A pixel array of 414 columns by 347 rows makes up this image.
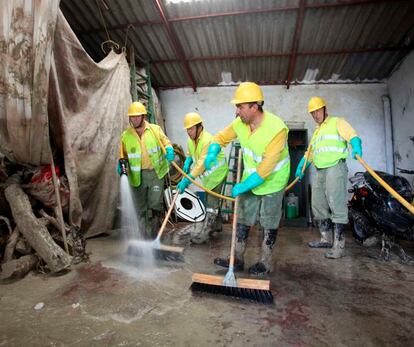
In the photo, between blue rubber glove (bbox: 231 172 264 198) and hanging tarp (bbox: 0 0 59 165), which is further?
blue rubber glove (bbox: 231 172 264 198)

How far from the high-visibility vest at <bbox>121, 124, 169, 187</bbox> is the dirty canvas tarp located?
51cm

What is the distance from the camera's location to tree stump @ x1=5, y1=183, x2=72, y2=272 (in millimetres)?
2742

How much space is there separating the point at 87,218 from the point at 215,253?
186 cm

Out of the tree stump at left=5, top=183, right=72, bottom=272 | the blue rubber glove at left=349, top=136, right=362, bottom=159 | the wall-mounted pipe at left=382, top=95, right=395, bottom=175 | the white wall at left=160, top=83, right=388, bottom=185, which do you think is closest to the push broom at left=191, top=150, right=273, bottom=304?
the tree stump at left=5, top=183, right=72, bottom=272

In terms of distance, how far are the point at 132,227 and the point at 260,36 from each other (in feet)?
13.6

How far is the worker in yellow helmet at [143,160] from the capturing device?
3.69m

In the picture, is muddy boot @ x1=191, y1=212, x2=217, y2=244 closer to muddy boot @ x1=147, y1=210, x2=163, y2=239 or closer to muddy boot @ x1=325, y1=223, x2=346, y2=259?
muddy boot @ x1=147, y1=210, x2=163, y2=239

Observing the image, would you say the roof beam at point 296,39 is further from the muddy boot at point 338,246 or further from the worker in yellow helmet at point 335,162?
the muddy boot at point 338,246

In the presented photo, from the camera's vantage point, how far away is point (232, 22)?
5203 millimetres

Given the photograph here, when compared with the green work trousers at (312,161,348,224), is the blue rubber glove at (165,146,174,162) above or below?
above

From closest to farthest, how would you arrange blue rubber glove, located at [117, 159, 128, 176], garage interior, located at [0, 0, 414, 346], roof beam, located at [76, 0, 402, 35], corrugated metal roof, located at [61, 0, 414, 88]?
garage interior, located at [0, 0, 414, 346], blue rubber glove, located at [117, 159, 128, 176], roof beam, located at [76, 0, 402, 35], corrugated metal roof, located at [61, 0, 414, 88]

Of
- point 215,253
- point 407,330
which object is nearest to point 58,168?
point 215,253

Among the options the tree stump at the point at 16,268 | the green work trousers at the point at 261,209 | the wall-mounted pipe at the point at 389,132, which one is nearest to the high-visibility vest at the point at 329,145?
the green work trousers at the point at 261,209

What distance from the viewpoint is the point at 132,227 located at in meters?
4.14
